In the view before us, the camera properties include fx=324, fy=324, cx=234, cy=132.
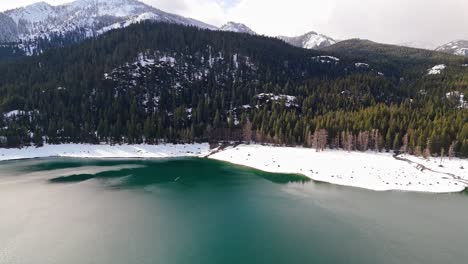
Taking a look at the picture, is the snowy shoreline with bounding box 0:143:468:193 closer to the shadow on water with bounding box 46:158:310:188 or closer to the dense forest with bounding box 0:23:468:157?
the dense forest with bounding box 0:23:468:157

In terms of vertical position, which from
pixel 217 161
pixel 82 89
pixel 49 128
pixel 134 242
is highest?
pixel 82 89

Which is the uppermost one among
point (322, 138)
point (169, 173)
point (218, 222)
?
point (322, 138)

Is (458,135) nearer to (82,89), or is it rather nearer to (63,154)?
(63,154)

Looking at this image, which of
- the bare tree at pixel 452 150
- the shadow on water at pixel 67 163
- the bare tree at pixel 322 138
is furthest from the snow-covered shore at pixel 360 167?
the shadow on water at pixel 67 163

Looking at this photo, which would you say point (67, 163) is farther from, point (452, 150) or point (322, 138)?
point (452, 150)

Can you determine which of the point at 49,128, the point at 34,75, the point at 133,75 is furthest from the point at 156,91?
the point at 34,75

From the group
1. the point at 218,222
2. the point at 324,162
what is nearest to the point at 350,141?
the point at 324,162

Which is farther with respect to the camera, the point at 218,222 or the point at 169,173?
the point at 169,173
